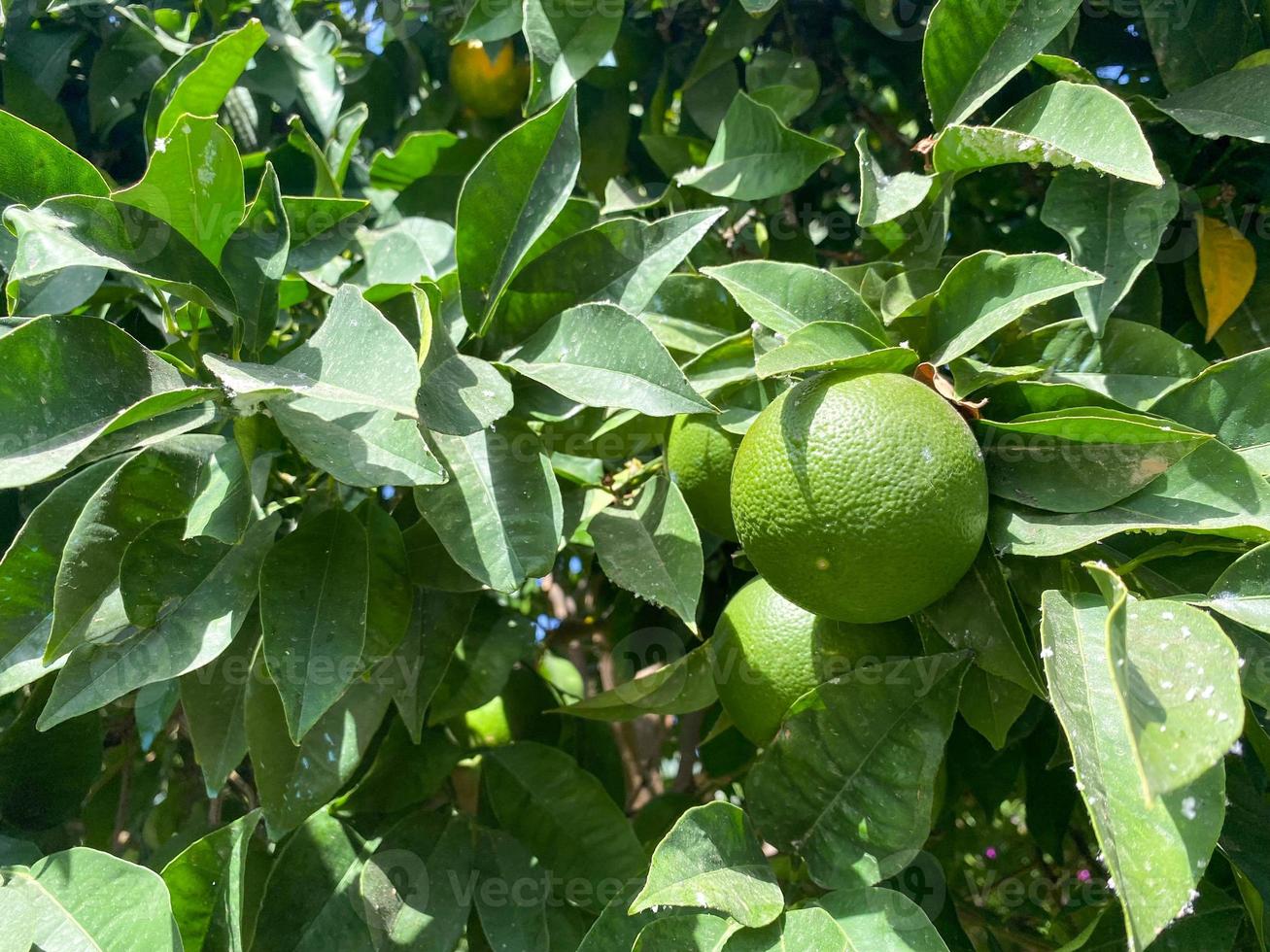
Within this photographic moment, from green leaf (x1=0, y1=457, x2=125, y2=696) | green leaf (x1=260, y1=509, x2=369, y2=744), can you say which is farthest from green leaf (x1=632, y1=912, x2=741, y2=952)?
green leaf (x1=0, y1=457, x2=125, y2=696)

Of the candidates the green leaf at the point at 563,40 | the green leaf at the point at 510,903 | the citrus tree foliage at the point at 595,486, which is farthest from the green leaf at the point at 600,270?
the green leaf at the point at 510,903

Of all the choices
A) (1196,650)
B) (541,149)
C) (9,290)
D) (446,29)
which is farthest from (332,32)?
(1196,650)

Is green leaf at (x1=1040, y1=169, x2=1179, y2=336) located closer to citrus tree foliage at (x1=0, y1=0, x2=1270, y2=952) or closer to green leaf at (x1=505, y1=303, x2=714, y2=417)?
citrus tree foliage at (x1=0, y1=0, x2=1270, y2=952)

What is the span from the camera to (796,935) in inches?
31.2

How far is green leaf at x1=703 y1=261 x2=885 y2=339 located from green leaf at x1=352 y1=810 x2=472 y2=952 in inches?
24.7

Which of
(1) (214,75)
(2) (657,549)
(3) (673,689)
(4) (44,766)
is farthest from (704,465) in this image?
(4) (44,766)

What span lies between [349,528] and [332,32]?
800 millimetres

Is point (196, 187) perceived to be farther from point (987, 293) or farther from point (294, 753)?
point (987, 293)

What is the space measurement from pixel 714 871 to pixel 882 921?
13 cm

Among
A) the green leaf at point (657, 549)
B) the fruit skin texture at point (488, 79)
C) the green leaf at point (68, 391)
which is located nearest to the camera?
the green leaf at point (68, 391)

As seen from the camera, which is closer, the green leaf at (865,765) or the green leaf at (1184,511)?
the green leaf at (1184,511)

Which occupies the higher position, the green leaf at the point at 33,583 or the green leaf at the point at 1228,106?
the green leaf at the point at 1228,106

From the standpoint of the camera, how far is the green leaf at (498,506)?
0.84m

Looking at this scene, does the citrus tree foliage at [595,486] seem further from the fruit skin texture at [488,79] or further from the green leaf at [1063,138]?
the fruit skin texture at [488,79]
